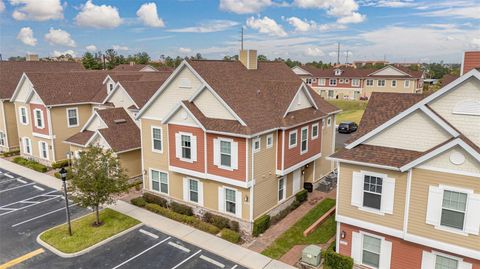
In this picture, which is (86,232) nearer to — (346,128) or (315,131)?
(315,131)

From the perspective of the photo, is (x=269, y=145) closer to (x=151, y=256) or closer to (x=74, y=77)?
(x=151, y=256)

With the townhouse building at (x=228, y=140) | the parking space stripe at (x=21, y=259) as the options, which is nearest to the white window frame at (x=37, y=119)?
the townhouse building at (x=228, y=140)

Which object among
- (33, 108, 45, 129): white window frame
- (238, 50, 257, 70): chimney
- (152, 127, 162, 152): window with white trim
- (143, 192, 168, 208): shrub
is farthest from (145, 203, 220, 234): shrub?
(33, 108, 45, 129): white window frame

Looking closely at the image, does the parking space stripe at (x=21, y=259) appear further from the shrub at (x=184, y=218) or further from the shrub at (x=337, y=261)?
the shrub at (x=337, y=261)

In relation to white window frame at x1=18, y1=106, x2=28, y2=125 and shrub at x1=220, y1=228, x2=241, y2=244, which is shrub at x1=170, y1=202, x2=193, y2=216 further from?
white window frame at x1=18, y1=106, x2=28, y2=125

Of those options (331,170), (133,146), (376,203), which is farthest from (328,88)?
(376,203)

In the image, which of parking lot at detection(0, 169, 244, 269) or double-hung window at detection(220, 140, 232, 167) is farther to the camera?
double-hung window at detection(220, 140, 232, 167)
